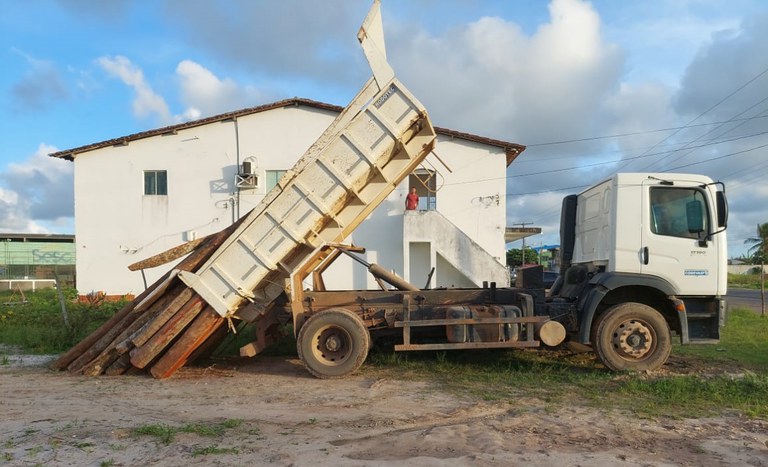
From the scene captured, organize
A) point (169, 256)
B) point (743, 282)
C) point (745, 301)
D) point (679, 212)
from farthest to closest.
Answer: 1. point (743, 282)
2. point (745, 301)
3. point (169, 256)
4. point (679, 212)

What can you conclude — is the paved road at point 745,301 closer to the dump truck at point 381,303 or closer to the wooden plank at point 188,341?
the dump truck at point 381,303

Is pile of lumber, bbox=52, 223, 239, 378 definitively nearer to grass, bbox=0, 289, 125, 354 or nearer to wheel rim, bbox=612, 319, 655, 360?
grass, bbox=0, 289, 125, 354

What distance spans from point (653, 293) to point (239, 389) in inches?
234

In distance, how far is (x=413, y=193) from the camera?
1861 cm

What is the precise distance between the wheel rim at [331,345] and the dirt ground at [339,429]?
1.51 feet

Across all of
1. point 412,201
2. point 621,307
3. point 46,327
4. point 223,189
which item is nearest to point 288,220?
point 621,307

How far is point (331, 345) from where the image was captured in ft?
25.8

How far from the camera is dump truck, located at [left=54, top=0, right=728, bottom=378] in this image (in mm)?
7645

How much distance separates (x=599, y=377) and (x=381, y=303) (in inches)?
125

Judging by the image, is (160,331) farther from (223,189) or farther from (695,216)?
(223,189)

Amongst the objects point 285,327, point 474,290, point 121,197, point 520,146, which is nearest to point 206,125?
point 121,197

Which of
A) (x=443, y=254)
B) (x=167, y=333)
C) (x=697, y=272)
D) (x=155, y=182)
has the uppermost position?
(x=155, y=182)

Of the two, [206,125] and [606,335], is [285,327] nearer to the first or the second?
[606,335]

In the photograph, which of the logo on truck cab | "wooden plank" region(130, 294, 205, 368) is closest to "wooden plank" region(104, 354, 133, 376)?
"wooden plank" region(130, 294, 205, 368)
